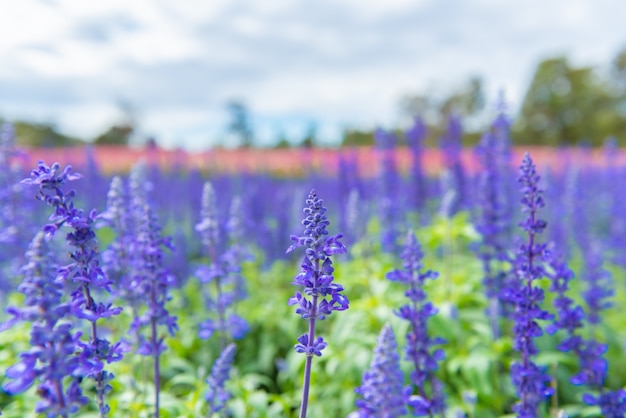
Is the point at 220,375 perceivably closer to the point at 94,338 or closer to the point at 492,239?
the point at 94,338

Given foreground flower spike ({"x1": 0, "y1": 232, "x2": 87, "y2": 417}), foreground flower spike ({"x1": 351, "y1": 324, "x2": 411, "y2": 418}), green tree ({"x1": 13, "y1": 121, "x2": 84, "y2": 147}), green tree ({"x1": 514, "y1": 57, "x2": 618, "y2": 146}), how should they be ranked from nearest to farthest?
→ foreground flower spike ({"x1": 0, "y1": 232, "x2": 87, "y2": 417}) < foreground flower spike ({"x1": 351, "y1": 324, "x2": 411, "y2": 418}) < green tree ({"x1": 13, "y1": 121, "x2": 84, "y2": 147}) < green tree ({"x1": 514, "y1": 57, "x2": 618, "y2": 146})

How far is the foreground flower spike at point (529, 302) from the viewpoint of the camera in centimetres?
267

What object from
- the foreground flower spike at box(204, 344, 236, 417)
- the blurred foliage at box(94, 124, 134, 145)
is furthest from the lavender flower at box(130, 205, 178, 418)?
the blurred foliage at box(94, 124, 134, 145)

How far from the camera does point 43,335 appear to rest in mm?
1632

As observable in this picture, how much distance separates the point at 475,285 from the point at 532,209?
9.54ft

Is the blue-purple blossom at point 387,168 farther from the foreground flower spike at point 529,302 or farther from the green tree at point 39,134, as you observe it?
the green tree at point 39,134

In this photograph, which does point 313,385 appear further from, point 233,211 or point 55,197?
point 55,197

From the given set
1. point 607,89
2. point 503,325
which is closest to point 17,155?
point 503,325

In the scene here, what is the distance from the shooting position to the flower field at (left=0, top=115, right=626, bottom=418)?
2041 mm

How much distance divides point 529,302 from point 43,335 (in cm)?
215

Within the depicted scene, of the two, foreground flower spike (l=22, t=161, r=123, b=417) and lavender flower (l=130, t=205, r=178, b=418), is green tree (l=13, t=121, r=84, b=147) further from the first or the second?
foreground flower spike (l=22, t=161, r=123, b=417)

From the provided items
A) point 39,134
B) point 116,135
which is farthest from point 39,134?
point 116,135

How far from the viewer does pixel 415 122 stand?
826cm

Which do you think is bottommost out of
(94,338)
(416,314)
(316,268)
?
(416,314)
